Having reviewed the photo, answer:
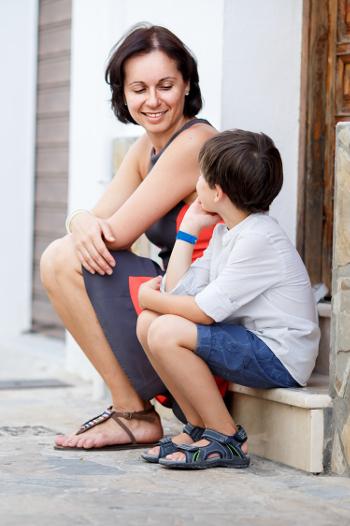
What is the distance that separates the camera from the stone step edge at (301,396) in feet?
11.2

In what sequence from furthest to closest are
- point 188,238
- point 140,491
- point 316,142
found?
point 316,142 → point 188,238 → point 140,491

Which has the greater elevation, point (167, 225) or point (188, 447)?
point (167, 225)

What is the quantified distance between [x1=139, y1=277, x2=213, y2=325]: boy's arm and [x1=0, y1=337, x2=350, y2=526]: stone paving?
0.44 metres

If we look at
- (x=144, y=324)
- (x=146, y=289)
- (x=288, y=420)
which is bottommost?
(x=288, y=420)

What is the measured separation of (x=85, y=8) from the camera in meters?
5.62

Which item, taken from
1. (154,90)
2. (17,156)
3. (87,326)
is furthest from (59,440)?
(17,156)

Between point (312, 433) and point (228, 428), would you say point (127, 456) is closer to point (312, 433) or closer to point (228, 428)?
point (228, 428)

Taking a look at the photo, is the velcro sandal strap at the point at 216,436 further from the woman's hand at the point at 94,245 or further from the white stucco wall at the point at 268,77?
the white stucco wall at the point at 268,77

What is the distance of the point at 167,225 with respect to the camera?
12.9ft

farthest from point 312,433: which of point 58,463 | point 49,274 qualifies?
point 49,274

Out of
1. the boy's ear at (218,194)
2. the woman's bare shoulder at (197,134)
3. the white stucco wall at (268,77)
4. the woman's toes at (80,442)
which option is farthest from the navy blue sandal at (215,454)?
the white stucco wall at (268,77)

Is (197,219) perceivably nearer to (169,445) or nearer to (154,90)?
(154,90)

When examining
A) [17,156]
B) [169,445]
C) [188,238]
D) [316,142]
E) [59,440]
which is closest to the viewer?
[169,445]

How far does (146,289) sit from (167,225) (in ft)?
1.47
